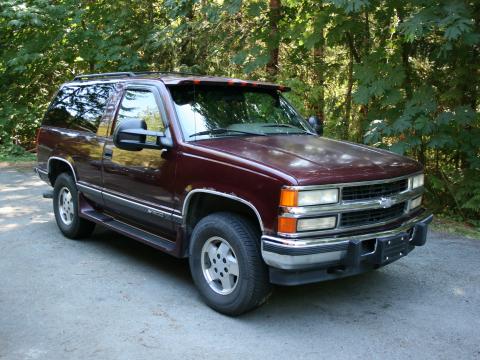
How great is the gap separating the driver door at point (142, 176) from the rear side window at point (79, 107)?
0.47 metres

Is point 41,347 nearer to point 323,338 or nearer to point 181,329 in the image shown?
point 181,329

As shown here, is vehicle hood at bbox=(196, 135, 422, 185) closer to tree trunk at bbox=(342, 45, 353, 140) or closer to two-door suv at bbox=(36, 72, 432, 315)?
two-door suv at bbox=(36, 72, 432, 315)

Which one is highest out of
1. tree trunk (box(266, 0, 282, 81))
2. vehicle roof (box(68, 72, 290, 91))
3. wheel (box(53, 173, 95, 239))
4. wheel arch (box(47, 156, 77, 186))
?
tree trunk (box(266, 0, 282, 81))

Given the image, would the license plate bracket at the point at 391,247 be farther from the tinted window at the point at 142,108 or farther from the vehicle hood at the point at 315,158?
the tinted window at the point at 142,108

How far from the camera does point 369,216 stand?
431cm

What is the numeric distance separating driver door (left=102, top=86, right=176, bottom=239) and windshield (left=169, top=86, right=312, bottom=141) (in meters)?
0.24

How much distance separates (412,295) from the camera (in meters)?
4.96

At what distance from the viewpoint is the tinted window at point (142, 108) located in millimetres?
5121

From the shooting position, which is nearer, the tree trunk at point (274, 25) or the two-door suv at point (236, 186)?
the two-door suv at point (236, 186)

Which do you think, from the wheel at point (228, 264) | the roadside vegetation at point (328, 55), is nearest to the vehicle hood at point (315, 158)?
the wheel at point (228, 264)

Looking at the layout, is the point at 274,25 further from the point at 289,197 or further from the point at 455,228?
the point at 289,197

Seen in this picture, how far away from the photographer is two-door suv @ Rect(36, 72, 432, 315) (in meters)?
3.94

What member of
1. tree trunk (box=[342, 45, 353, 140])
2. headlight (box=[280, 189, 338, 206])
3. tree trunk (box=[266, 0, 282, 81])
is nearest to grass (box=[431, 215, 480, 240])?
tree trunk (box=[342, 45, 353, 140])

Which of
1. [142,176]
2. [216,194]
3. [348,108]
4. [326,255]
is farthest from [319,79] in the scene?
A: [326,255]
